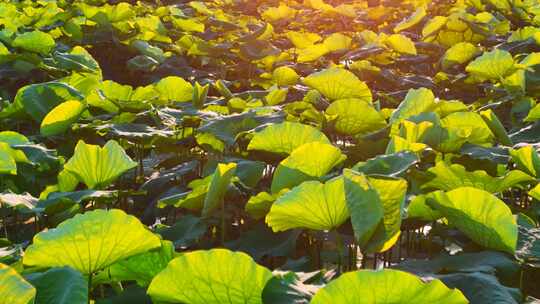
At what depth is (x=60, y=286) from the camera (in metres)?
1.04

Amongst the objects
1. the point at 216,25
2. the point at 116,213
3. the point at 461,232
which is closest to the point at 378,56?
the point at 216,25

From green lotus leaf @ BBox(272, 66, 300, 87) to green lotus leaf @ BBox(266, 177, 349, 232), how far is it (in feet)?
5.50

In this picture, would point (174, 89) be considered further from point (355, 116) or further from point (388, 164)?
point (388, 164)

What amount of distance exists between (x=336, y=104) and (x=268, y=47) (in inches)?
78.4

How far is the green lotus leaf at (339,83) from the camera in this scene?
2.20 meters

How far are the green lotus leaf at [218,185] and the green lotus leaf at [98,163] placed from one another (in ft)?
0.82

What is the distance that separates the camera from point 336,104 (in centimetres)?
196

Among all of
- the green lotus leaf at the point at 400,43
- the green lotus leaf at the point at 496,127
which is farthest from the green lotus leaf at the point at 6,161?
the green lotus leaf at the point at 400,43

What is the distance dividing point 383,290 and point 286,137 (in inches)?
31.3

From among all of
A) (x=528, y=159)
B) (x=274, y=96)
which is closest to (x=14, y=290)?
(x=528, y=159)

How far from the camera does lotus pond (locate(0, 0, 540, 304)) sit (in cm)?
108

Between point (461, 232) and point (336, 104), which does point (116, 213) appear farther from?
point (336, 104)

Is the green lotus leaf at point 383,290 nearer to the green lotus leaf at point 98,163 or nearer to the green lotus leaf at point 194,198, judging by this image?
the green lotus leaf at point 194,198

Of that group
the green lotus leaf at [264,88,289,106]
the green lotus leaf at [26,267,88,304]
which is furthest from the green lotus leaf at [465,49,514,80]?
the green lotus leaf at [26,267,88,304]
